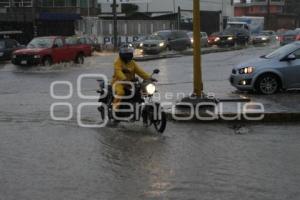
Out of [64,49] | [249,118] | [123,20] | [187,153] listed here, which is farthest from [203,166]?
[123,20]

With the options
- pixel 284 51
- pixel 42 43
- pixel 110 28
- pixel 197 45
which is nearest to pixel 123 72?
pixel 197 45

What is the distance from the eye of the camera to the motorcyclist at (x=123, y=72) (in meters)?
11.7

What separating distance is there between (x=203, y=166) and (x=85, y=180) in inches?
67.1

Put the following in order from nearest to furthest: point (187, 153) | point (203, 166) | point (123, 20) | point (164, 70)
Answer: point (203, 166), point (187, 153), point (164, 70), point (123, 20)

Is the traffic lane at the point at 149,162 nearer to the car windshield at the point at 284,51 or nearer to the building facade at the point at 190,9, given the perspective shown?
the car windshield at the point at 284,51

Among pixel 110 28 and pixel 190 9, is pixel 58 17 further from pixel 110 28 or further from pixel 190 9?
pixel 190 9

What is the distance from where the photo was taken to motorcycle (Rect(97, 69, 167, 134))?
11.2 metres

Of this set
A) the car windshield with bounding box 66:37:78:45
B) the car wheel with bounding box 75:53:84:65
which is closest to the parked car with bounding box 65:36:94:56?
the car windshield with bounding box 66:37:78:45

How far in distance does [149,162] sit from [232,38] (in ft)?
142

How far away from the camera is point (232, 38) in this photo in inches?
2012

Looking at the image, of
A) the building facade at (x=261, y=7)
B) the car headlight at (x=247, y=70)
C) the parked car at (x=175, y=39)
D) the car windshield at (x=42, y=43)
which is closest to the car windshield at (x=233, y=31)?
the parked car at (x=175, y=39)

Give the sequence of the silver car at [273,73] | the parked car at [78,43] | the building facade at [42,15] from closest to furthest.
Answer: the silver car at [273,73] < the parked car at [78,43] < the building facade at [42,15]

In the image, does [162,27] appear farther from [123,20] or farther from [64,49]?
[64,49]

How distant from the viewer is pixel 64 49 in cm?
3145
